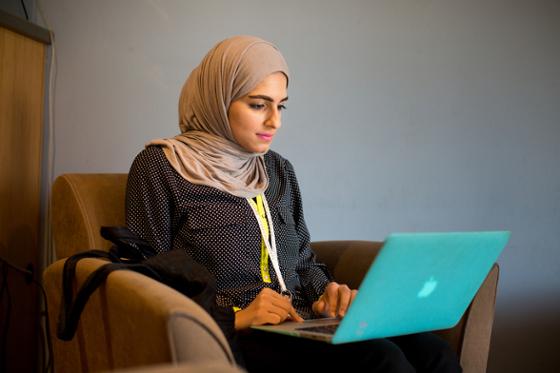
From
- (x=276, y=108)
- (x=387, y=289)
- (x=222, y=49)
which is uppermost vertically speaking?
(x=222, y=49)

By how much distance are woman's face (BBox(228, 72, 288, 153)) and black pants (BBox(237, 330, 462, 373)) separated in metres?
0.46

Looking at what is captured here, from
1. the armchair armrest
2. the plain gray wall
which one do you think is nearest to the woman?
the armchair armrest

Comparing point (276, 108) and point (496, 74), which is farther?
point (496, 74)

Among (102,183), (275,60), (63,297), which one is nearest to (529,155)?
(275,60)

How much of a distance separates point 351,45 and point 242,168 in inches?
32.5

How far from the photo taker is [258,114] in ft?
5.56

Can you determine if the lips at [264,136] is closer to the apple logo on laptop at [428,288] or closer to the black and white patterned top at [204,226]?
the black and white patterned top at [204,226]

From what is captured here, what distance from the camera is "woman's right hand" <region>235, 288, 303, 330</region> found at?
4.60 ft

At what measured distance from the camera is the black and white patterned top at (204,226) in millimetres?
1579

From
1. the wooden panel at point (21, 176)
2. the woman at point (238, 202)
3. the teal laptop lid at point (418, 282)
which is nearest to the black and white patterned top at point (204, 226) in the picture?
the woman at point (238, 202)

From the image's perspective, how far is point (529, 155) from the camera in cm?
256

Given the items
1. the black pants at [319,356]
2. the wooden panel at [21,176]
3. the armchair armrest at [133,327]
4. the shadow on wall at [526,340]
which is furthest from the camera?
the shadow on wall at [526,340]

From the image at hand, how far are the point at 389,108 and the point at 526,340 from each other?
927 millimetres

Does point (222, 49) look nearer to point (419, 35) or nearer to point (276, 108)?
point (276, 108)
